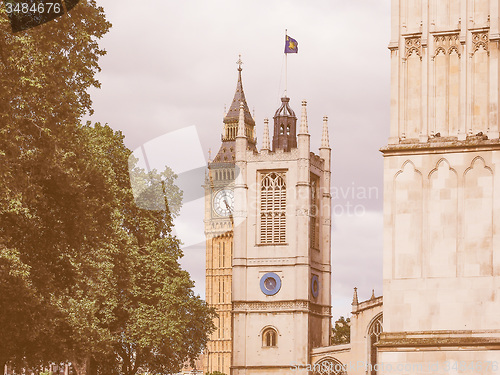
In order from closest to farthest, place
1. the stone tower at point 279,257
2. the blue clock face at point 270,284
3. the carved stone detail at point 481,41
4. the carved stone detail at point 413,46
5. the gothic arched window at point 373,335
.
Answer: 1. the carved stone detail at point 481,41
2. the carved stone detail at point 413,46
3. the gothic arched window at point 373,335
4. the stone tower at point 279,257
5. the blue clock face at point 270,284

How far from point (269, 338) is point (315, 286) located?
22.9 feet

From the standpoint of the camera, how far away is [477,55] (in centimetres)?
2519

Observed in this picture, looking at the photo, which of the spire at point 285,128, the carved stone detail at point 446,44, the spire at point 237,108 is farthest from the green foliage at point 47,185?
the spire at point 237,108

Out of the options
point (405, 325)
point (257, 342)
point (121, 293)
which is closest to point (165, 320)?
point (121, 293)

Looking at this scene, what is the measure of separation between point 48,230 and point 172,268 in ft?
64.1

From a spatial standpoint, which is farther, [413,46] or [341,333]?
[341,333]

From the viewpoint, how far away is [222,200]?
423ft

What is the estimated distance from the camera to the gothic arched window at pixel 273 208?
9500 cm

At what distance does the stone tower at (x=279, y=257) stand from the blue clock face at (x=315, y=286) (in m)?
0.08

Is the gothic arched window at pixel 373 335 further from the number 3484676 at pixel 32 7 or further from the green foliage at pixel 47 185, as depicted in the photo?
the number 3484676 at pixel 32 7

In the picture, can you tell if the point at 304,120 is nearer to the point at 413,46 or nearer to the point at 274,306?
the point at 274,306

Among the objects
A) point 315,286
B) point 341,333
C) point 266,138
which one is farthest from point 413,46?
point 341,333

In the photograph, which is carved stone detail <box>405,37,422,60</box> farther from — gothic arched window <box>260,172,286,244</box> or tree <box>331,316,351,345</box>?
tree <box>331,316,351,345</box>

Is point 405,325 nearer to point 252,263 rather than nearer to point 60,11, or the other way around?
point 60,11
